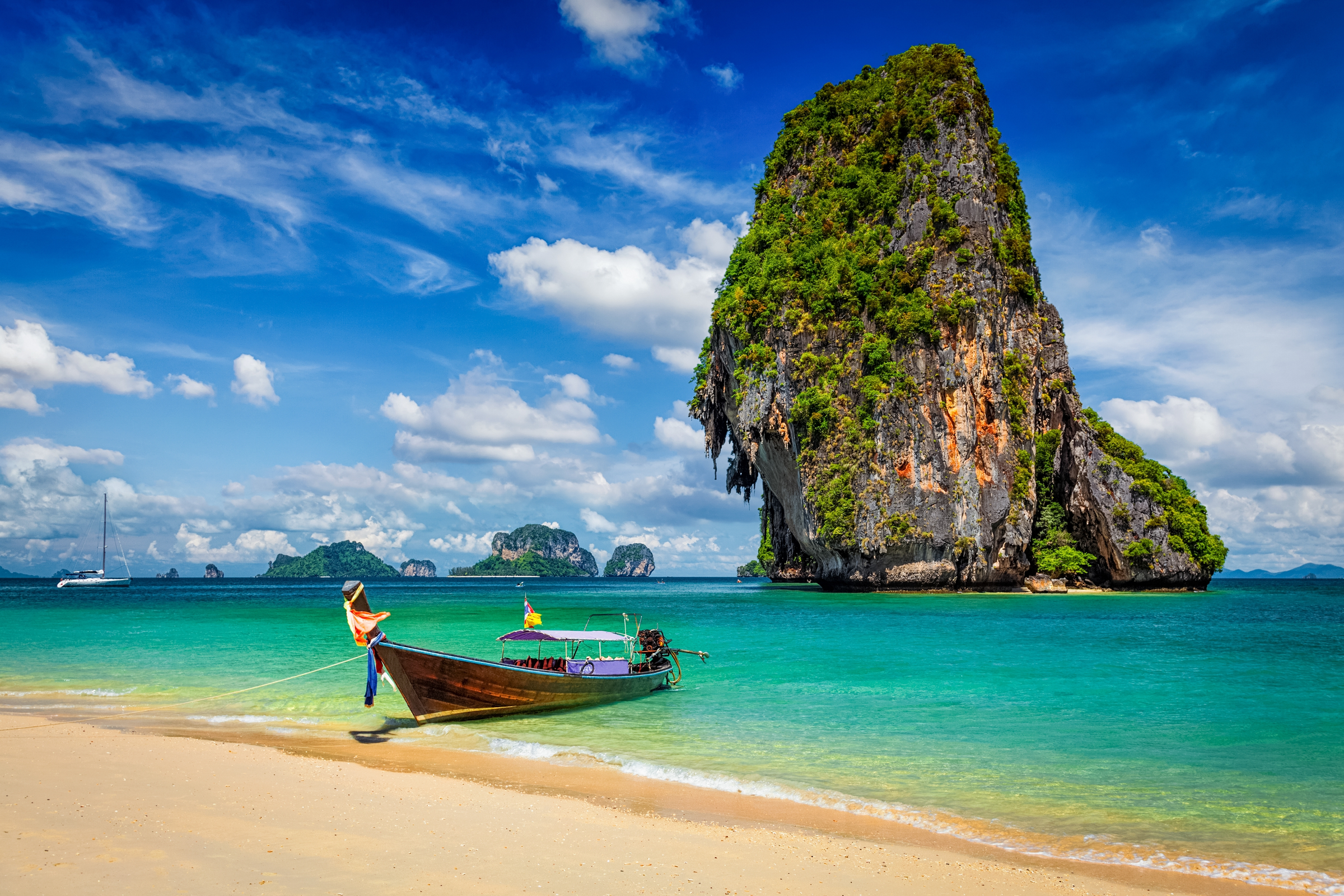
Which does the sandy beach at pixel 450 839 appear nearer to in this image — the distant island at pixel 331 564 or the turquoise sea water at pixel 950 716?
the turquoise sea water at pixel 950 716

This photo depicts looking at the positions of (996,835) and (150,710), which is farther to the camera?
(150,710)

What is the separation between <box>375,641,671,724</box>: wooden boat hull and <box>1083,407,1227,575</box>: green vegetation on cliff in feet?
154

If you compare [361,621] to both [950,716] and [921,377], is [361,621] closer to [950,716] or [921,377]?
[950,716]

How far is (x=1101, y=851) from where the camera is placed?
22.2 feet

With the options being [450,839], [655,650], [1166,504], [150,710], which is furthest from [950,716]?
[1166,504]

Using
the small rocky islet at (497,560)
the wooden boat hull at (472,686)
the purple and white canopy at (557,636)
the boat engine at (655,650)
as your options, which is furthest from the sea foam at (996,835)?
the small rocky islet at (497,560)

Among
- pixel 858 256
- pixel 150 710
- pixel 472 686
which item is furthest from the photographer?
pixel 858 256

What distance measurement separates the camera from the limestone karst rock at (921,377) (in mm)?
45594

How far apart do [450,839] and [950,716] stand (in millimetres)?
9362

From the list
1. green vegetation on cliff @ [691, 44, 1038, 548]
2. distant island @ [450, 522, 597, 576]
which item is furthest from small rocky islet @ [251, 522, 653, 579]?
green vegetation on cliff @ [691, 44, 1038, 548]

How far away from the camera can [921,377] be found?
45969 millimetres

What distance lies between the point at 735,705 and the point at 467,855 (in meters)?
8.72

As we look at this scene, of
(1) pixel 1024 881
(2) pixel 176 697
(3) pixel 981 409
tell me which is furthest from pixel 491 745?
(3) pixel 981 409

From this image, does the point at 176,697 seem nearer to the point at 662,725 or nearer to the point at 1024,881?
the point at 662,725
